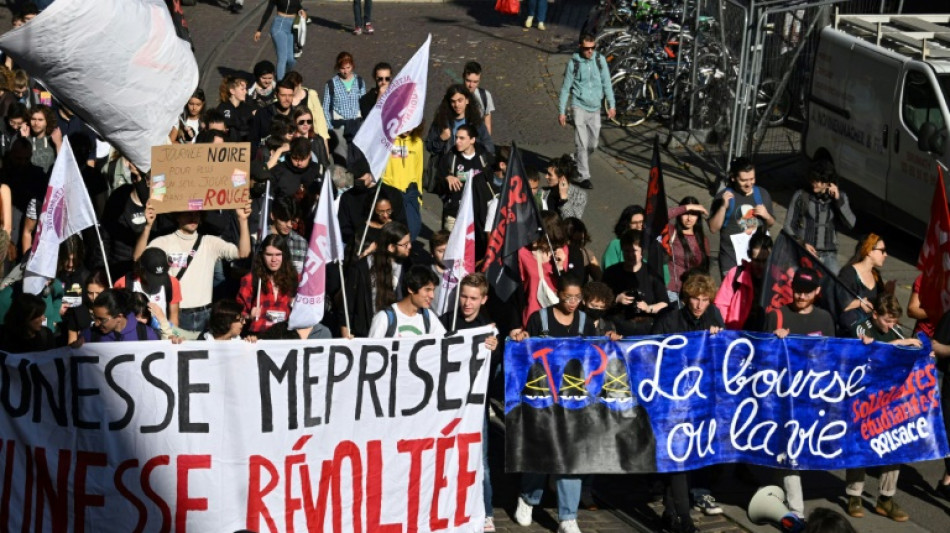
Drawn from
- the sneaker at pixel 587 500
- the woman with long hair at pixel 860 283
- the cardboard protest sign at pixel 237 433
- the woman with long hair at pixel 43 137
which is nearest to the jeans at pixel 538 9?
the woman with long hair at pixel 43 137

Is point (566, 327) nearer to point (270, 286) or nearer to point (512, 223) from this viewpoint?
point (512, 223)

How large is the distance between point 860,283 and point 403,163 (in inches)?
160

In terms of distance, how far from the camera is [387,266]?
10.4 metres

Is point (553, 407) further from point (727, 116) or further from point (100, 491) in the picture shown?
point (727, 116)

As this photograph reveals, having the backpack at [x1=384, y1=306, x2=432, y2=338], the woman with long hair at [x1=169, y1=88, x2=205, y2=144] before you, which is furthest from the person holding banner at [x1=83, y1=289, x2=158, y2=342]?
the woman with long hair at [x1=169, y1=88, x2=205, y2=144]

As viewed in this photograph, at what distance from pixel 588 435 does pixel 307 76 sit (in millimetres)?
11637

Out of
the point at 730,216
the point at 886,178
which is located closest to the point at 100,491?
the point at 730,216

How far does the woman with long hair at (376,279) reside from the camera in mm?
10312

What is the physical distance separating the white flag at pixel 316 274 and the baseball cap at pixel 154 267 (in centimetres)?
138

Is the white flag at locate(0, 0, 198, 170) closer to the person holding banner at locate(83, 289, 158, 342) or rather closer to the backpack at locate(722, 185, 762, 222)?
the person holding banner at locate(83, 289, 158, 342)

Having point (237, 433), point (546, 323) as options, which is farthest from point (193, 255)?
point (546, 323)

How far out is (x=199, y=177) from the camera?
10781mm

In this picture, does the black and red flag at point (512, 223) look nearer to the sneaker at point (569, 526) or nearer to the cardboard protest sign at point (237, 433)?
the cardboard protest sign at point (237, 433)

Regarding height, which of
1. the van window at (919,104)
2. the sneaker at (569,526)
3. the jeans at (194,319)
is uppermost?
the van window at (919,104)
